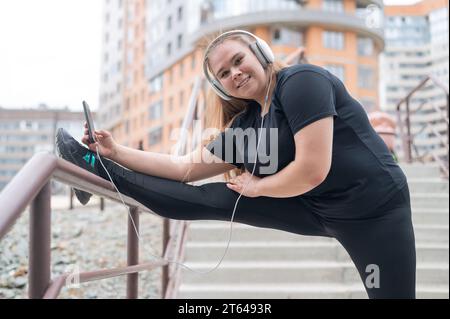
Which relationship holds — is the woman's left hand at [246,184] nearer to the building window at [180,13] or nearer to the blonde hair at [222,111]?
the blonde hair at [222,111]

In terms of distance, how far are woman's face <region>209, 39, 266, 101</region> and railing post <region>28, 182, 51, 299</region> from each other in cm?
64

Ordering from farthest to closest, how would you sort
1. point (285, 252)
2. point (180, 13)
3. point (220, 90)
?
point (180, 13) < point (285, 252) < point (220, 90)

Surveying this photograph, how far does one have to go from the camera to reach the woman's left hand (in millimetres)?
1523

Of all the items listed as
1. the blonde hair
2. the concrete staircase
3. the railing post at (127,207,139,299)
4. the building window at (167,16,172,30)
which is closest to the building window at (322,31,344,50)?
the building window at (167,16,172,30)

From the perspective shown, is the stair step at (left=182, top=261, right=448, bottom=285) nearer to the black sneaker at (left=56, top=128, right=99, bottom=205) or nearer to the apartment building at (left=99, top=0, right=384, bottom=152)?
the black sneaker at (left=56, top=128, right=99, bottom=205)

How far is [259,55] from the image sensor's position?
150cm

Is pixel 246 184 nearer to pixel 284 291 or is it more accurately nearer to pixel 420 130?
pixel 284 291

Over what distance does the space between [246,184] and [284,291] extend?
173 centimetres

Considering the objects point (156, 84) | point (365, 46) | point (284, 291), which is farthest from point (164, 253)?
point (156, 84)

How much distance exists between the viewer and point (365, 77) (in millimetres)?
29453

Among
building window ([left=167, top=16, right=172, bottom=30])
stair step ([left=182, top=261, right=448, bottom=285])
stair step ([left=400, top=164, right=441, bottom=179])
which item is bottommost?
stair step ([left=182, top=261, right=448, bottom=285])

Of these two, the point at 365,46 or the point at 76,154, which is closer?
the point at 76,154

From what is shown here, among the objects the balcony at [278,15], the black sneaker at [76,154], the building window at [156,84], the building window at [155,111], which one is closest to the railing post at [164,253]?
the black sneaker at [76,154]
